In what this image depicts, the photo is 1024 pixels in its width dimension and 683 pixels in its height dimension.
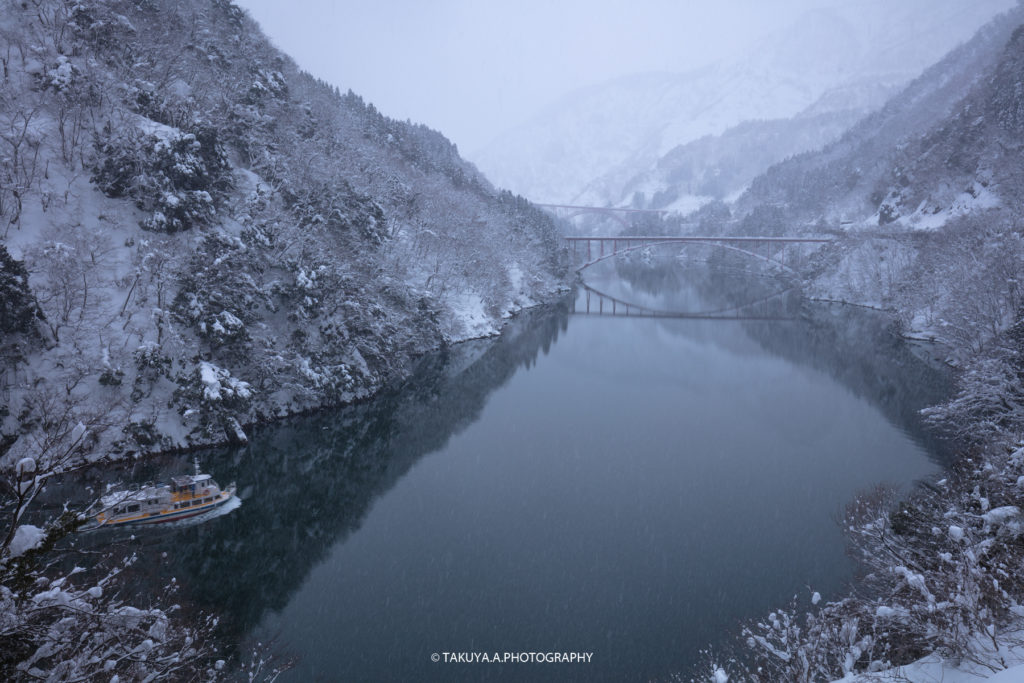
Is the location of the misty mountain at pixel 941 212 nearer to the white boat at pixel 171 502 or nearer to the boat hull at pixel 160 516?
the boat hull at pixel 160 516

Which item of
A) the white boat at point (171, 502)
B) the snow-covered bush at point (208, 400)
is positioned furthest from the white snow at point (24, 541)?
the snow-covered bush at point (208, 400)

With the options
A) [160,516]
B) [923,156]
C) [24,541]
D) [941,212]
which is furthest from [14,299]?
[923,156]

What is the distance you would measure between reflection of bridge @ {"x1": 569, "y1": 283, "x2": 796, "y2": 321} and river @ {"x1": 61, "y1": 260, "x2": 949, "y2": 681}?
20.7 meters

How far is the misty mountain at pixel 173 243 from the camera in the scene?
21328mm

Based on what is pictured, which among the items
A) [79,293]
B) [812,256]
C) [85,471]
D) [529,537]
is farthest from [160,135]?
[812,256]

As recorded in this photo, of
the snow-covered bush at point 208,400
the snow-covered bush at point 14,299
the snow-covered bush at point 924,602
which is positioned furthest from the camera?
the snow-covered bush at point 208,400

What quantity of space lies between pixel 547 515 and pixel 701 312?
4940 cm

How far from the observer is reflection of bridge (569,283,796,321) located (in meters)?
57.7

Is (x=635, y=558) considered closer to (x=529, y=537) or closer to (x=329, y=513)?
(x=529, y=537)

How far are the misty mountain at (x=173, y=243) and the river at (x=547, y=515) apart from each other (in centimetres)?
310

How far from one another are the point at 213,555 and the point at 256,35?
49693 millimetres

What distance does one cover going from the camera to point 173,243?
25.9 meters

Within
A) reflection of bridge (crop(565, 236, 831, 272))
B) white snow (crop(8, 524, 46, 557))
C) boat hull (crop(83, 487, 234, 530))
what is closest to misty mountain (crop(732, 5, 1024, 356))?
reflection of bridge (crop(565, 236, 831, 272))

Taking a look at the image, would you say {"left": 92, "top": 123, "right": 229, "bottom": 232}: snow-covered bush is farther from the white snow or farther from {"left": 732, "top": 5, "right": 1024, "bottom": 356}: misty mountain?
{"left": 732, "top": 5, "right": 1024, "bottom": 356}: misty mountain
